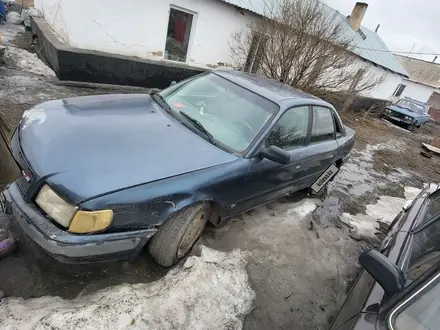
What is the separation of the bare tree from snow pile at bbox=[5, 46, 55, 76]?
5119 mm

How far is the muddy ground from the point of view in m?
2.23

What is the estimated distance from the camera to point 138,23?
6621 mm

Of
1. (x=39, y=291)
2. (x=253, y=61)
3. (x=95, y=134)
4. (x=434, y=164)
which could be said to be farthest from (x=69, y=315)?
(x=434, y=164)

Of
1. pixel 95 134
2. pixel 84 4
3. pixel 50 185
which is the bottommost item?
pixel 50 185

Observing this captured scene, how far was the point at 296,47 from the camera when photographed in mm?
8242

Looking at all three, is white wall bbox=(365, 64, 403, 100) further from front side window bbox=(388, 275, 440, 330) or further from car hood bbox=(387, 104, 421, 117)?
front side window bbox=(388, 275, 440, 330)

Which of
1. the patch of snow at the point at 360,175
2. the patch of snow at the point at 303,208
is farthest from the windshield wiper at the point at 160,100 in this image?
the patch of snow at the point at 360,175

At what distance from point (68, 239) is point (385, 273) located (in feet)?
6.30

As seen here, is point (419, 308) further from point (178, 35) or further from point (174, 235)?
point (178, 35)

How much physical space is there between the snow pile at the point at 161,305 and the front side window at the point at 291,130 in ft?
4.43

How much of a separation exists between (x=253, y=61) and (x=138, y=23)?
13.3 feet

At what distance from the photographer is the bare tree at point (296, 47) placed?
26.7ft

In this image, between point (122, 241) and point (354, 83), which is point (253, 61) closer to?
point (354, 83)

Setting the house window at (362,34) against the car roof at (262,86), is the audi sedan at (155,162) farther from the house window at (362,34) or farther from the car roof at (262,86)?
the house window at (362,34)
